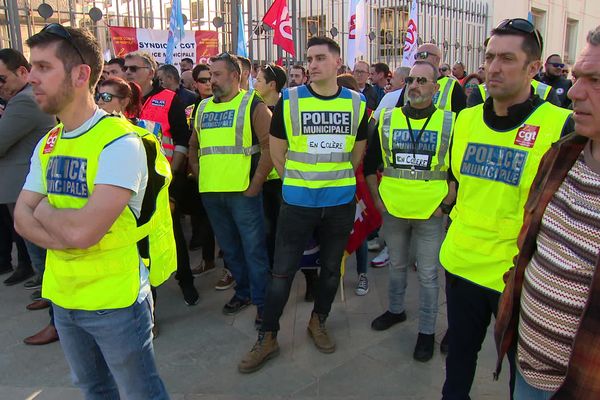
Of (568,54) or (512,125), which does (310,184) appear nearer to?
(512,125)

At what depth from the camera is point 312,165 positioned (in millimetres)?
3264

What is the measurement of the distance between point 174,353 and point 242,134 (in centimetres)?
169

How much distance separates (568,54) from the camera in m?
26.8

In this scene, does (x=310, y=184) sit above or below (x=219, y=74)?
below

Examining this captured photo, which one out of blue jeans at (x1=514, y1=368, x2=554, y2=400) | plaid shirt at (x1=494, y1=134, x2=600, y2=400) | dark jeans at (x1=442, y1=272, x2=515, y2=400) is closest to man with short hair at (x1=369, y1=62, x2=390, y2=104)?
dark jeans at (x1=442, y1=272, x2=515, y2=400)

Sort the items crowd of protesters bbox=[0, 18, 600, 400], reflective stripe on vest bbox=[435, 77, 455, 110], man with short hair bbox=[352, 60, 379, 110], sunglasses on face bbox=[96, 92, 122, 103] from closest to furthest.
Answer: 1. crowd of protesters bbox=[0, 18, 600, 400]
2. sunglasses on face bbox=[96, 92, 122, 103]
3. reflective stripe on vest bbox=[435, 77, 455, 110]
4. man with short hair bbox=[352, 60, 379, 110]

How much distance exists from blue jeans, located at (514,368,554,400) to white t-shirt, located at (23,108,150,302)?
5.09 feet

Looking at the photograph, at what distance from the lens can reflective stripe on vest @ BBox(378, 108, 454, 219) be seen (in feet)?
10.9

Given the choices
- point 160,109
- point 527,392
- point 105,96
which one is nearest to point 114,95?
point 105,96

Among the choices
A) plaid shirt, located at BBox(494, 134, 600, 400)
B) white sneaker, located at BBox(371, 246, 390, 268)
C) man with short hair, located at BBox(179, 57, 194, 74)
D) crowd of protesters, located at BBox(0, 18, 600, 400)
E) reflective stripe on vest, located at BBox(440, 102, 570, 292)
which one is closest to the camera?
plaid shirt, located at BBox(494, 134, 600, 400)

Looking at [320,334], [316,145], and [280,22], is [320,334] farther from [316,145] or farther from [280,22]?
[280,22]

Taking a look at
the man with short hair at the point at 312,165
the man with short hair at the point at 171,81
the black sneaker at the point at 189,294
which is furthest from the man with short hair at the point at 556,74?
the black sneaker at the point at 189,294

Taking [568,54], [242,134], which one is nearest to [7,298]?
[242,134]

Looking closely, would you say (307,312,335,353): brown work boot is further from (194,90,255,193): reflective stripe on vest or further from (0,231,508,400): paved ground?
(194,90,255,193): reflective stripe on vest
